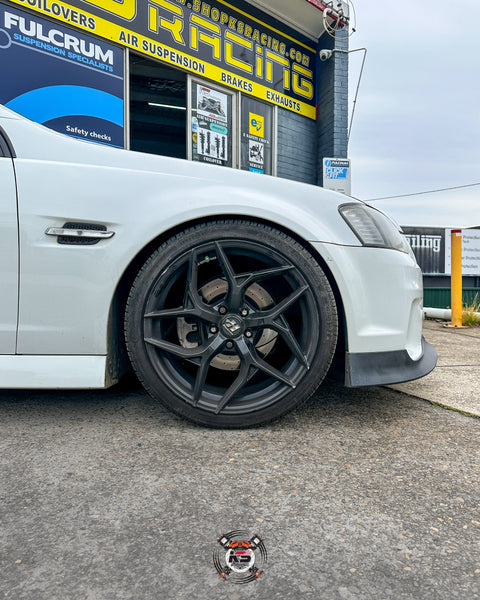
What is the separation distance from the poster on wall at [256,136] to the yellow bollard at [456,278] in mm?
3025

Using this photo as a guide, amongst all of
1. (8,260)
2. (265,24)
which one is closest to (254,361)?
(8,260)

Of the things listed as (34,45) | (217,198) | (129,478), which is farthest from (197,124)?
A: (129,478)

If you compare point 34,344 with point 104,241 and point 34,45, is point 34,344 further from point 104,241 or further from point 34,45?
point 34,45

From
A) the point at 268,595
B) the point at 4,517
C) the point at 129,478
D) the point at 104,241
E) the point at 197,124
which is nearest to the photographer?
the point at 268,595

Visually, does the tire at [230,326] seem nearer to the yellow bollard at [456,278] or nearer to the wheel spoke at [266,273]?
the wheel spoke at [266,273]

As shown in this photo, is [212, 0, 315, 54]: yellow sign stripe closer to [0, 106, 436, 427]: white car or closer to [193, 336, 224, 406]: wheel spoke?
[0, 106, 436, 427]: white car

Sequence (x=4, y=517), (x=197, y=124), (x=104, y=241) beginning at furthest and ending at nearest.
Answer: (x=197, y=124), (x=104, y=241), (x=4, y=517)

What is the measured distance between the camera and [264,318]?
67.6 inches

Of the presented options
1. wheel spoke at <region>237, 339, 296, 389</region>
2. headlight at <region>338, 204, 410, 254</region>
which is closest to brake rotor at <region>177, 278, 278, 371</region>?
wheel spoke at <region>237, 339, 296, 389</region>

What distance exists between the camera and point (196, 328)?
75.9 inches

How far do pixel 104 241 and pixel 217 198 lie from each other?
1.60 feet

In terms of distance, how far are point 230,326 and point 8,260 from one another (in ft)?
2.95

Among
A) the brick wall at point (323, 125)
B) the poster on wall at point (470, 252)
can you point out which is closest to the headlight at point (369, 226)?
the brick wall at point (323, 125)

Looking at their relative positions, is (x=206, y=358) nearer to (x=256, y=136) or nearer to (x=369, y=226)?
(x=369, y=226)
